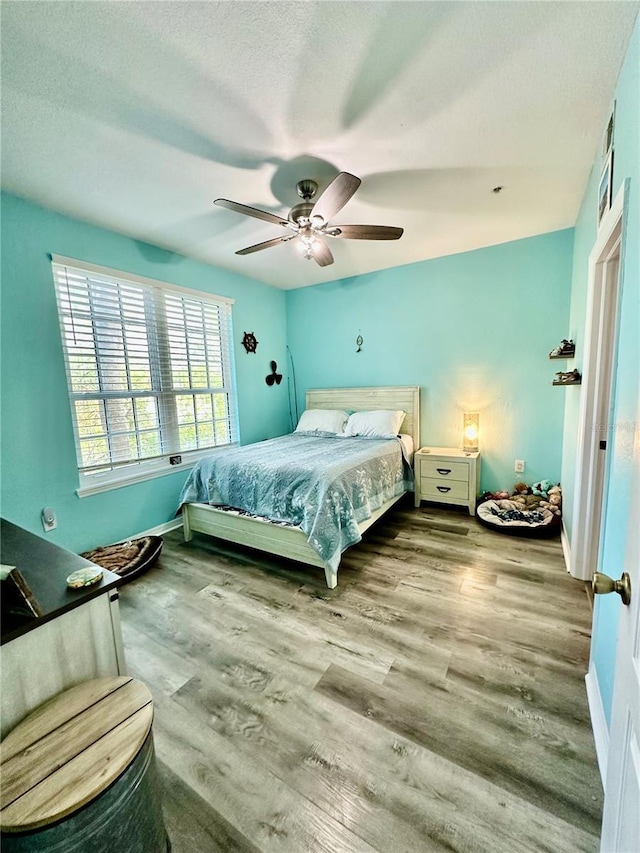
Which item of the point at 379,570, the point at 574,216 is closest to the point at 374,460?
the point at 379,570

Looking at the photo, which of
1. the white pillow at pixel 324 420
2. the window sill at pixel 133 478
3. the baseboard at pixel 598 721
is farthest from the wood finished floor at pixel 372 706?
the white pillow at pixel 324 420

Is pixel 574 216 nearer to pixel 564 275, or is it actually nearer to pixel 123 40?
pixel 564 275

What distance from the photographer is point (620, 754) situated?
66 centimetres

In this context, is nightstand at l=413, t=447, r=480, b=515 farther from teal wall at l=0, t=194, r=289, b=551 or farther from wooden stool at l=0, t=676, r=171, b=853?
wooden stool at l=0, t=676, r=171, b=853

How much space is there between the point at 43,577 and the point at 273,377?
356 cm

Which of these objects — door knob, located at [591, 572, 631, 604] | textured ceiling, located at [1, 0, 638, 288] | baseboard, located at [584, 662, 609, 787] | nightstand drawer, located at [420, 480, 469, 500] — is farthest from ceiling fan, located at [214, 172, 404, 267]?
baseboard, located at [584, 662, 609, 787]

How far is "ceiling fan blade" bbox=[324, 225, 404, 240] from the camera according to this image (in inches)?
85.8

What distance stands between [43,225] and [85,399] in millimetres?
1241

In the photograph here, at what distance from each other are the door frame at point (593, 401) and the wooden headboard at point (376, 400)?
1.78 metres

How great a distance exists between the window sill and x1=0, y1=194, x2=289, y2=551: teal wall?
0.04m

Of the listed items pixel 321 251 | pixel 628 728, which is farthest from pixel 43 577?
pixel 321 251

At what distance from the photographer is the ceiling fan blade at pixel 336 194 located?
66.2 inches

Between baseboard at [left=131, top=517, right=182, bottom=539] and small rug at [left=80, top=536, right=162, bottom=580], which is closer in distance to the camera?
small rug at [left=80, top=536, right=162, bottom=580]

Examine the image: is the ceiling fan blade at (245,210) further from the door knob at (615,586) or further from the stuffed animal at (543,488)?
the stuffed animal at (543,488)
